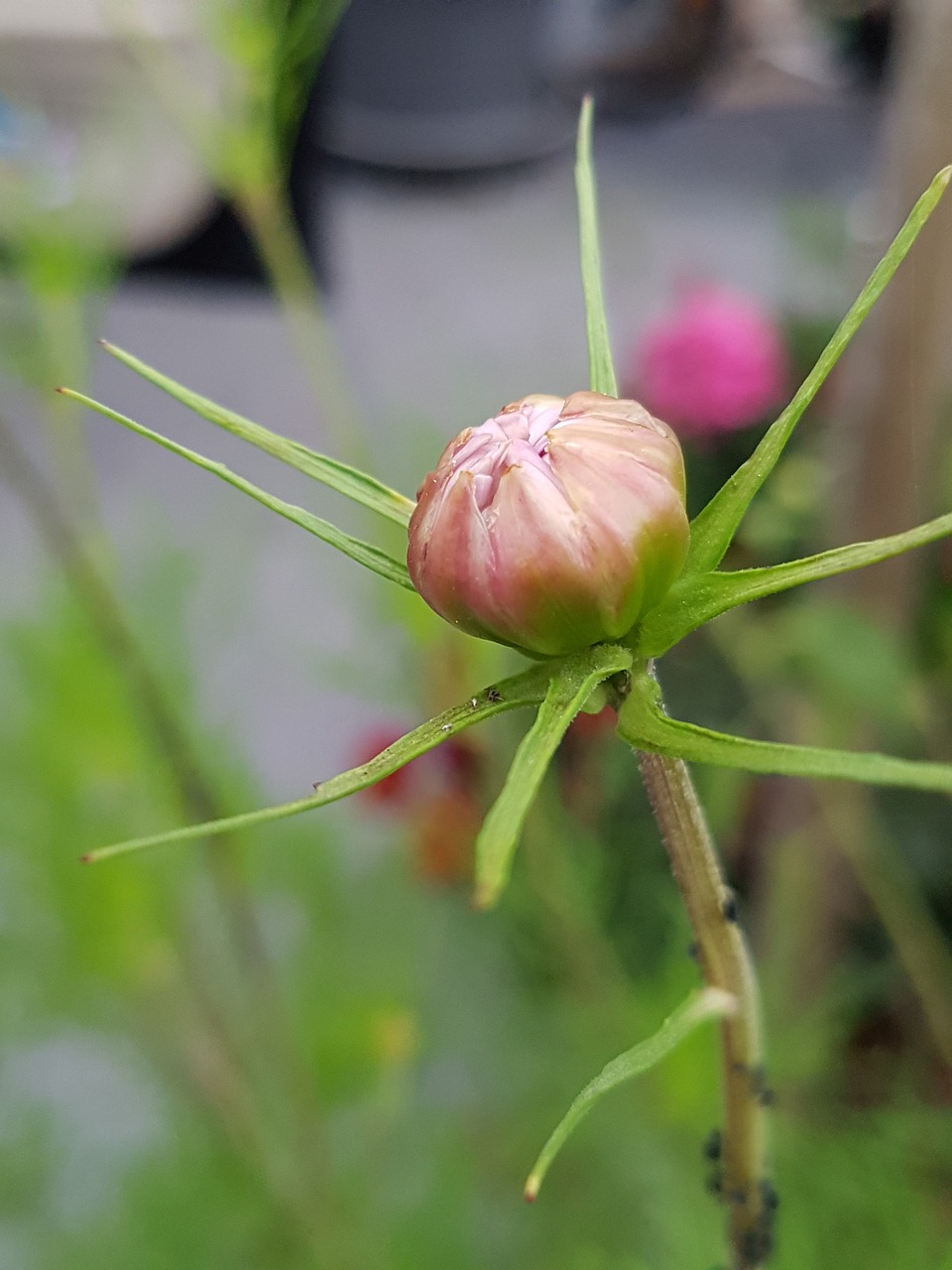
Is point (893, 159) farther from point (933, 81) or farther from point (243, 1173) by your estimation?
point (243, 1173)

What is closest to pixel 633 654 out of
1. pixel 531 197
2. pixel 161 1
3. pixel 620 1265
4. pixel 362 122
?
pixel 620 1265

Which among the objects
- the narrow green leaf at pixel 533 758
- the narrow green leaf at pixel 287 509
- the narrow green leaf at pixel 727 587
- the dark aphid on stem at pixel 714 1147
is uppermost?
the narrow green leaf at pixel 287 509

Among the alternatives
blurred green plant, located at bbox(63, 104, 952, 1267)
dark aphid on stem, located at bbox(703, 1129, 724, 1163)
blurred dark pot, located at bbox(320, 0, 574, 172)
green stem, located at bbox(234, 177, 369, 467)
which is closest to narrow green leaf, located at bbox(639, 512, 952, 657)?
blurred green plant, located at bbox(63, 104, 952, 1267)

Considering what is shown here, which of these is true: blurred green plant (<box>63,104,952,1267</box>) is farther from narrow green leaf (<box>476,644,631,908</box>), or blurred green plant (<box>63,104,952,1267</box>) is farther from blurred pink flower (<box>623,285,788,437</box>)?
blurred pink flower (<box>623,285,788,437</box>)

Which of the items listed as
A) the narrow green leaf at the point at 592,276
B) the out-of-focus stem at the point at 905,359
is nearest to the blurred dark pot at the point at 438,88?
the out-of-focus stem at the point at 905,359

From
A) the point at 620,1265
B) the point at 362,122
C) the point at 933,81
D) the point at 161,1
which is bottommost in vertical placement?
the point at 620,1265

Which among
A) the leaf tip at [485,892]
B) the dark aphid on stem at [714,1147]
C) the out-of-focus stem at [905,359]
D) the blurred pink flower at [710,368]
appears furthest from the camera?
the blurred pink flower at [710,368]

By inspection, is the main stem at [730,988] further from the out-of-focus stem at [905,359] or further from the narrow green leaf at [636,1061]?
the out-of-focus stem at [905,359]
